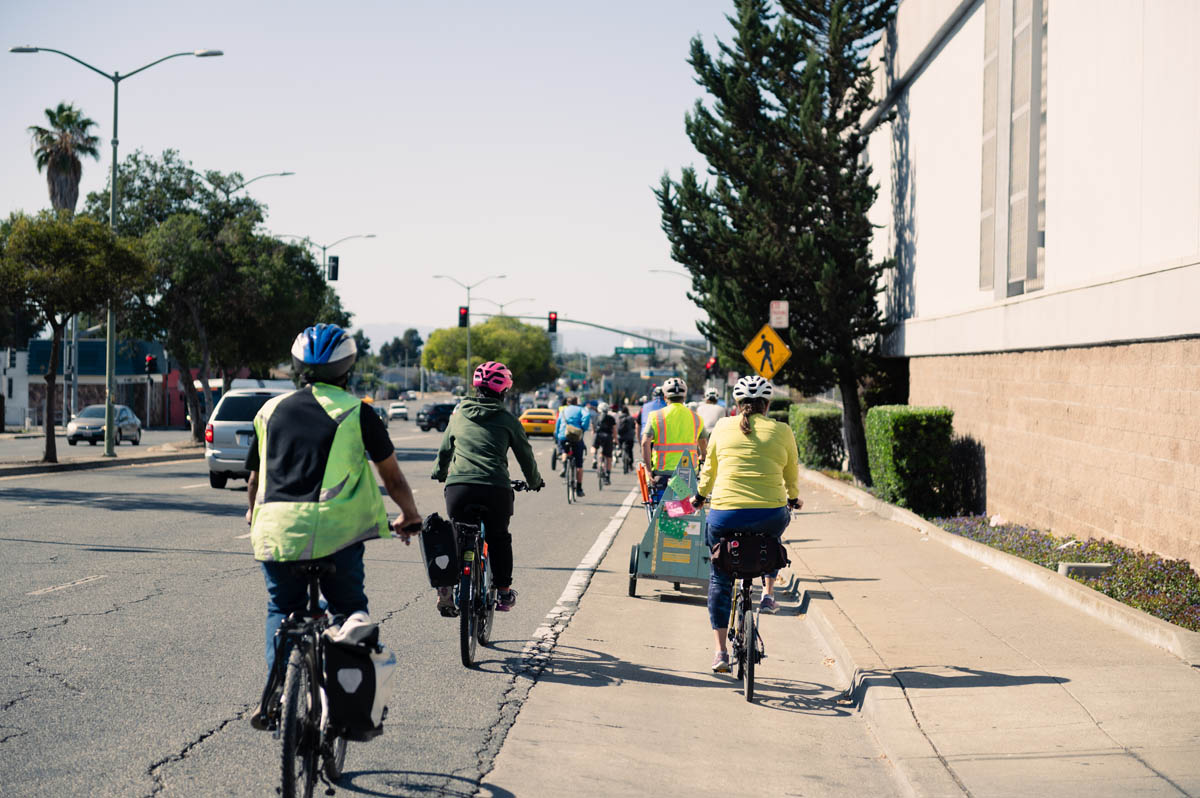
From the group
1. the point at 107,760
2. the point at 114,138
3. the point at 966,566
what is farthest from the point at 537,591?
the point at 114,138

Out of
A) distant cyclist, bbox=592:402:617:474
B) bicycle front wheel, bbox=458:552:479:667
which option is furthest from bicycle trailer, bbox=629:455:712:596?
distant cyclist, bbox=592:402:617:474

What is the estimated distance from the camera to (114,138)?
30.1m

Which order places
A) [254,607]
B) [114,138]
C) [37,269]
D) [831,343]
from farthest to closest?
[114,138]
[37,269]
[831,343]
[254,607]

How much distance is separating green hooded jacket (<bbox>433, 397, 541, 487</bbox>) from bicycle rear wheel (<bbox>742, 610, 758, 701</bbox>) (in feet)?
5.33

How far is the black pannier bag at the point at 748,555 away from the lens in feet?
23.3

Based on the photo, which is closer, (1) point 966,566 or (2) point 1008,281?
(1) point 966,566

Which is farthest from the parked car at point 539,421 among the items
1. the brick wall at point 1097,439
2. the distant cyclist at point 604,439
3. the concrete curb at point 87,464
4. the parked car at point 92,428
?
the brick wall at point 1097,439

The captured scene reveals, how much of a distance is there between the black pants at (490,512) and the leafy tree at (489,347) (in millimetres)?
113280

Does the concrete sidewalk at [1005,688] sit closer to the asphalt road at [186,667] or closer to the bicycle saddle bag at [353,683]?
the asphalt road at [186,667]

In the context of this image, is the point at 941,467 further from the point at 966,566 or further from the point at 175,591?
the point at 175,591

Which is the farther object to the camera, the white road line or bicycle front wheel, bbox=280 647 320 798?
the white road line

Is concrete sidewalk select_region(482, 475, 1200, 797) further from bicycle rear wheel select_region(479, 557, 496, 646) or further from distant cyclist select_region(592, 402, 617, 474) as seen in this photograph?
distant cyclist select_region(592, 402, 617, 474)

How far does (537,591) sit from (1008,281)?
851 cm

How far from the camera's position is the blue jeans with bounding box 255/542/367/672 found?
4777 mm
